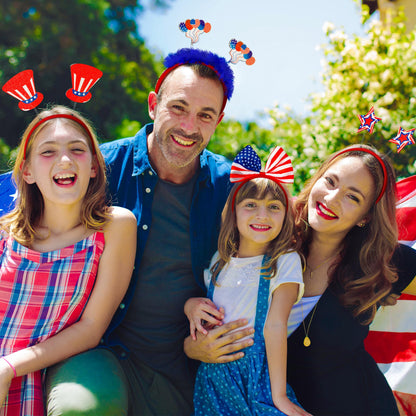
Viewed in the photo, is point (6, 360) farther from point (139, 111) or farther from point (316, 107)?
point (139, 111)

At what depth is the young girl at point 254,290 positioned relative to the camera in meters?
2.43

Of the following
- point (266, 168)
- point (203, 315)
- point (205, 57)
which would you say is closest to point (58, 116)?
point (205, 57)

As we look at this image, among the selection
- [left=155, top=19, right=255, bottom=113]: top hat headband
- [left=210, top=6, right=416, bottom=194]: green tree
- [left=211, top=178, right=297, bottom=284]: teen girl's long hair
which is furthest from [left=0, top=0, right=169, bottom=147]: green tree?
[left=211, top=178, right=297, bottom=284]: teen girl's long hair

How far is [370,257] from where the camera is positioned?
2758 mm

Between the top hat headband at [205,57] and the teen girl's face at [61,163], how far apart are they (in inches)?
36.7

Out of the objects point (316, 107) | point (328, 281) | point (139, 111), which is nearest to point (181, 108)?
point (328, 281)

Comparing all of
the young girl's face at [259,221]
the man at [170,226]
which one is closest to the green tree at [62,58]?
the man at [170,226]

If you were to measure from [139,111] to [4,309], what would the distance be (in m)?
11.5

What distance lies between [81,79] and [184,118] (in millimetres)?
683

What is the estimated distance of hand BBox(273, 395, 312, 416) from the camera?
7.50 feet

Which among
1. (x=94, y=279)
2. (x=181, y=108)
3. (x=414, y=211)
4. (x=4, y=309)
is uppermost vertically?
(x=181, y=108)

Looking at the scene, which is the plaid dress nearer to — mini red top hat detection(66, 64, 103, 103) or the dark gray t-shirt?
the dark gray t-shirt

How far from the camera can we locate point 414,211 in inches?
125

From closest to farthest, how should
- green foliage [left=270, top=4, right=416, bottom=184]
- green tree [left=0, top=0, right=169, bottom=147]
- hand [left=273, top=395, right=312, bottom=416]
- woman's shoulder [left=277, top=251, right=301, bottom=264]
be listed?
hand [left=273, top=395, right=312, bottom=416] → woman's shoulder [left=277, top=251, right=301, bottom=264] → green foliage [left=270, top=4, right=416, bottom=184] → green tree [left=0, top=0, right=169, bottom=147]
